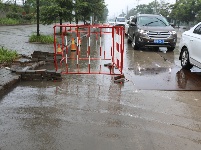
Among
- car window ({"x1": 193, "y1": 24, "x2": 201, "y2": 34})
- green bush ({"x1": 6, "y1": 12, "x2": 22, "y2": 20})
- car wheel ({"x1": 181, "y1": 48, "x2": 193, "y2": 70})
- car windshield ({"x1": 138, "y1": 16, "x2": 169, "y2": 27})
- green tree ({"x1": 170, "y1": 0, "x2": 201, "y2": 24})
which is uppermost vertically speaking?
green tree ({"x1": 170, "y1": 0, "x2": 201, "y2": 24})

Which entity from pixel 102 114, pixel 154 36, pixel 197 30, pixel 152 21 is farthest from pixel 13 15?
pixel 102 114

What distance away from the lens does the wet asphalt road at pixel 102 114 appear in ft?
12.2

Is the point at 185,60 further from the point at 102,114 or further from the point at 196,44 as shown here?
the point at 102,114

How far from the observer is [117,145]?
143 inches

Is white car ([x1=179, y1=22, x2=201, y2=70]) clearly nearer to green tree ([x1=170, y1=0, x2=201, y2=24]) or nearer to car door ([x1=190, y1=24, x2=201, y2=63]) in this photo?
car door ([x1=190, y1=24, x2=201, y2=63])

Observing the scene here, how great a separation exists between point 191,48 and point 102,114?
471 cm

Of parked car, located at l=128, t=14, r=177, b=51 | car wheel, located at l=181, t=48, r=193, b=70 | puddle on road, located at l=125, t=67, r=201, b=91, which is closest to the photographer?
puddle on road, located at l=125, t=67, r=201, b=91

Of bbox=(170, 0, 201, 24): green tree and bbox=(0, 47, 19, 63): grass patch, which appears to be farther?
bbox=(170, 0, 201, 24): green tree

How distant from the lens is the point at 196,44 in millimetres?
7902

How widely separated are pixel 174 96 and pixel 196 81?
176 centimetres

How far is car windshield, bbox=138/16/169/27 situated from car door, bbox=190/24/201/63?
589 cm

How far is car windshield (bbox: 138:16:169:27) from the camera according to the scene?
14211 millimetres

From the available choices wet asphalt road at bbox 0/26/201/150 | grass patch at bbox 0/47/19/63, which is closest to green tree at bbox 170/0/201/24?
grass patch at bbox 0/47/19/63

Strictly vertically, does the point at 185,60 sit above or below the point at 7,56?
below
